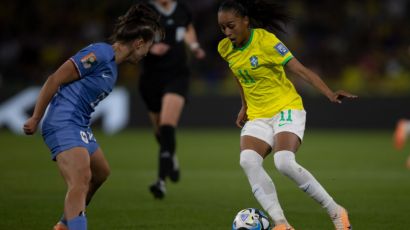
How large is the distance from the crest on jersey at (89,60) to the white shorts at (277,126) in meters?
1.64

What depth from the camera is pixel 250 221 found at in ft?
21.7

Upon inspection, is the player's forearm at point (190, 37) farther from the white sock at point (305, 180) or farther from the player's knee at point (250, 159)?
the white sock at point (305, 180)

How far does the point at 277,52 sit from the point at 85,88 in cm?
174

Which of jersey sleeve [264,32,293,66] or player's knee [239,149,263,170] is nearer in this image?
player's knee [239,149,263,170]

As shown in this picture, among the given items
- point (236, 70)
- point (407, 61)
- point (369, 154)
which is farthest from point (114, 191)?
point (407, 61)

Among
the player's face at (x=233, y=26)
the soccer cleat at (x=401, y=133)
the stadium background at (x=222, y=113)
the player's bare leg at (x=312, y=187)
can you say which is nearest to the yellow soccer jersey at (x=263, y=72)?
the player's face at (x=233, y=26)

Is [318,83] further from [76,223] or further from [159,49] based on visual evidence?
[159,49]

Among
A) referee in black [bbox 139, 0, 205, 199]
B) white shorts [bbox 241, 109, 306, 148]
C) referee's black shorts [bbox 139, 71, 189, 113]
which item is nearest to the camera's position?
white shorts [bbox 241, 109, 306, 148]

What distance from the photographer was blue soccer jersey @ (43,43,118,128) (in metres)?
6.02

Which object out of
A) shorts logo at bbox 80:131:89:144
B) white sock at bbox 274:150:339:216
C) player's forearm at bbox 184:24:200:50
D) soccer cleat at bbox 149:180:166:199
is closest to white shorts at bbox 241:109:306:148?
white sock at bbox 274:150:339:216

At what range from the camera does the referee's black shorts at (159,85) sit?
33.7 ft

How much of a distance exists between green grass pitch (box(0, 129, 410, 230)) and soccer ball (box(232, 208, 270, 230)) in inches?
20.7

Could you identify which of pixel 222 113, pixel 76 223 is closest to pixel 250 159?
pixel 76 223

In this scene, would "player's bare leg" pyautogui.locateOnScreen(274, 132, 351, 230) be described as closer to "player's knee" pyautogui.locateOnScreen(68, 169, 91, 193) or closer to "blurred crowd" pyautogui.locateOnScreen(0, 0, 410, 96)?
"player's knee" pyautogui.locateOnScreen(68, 169, 91, 193)
